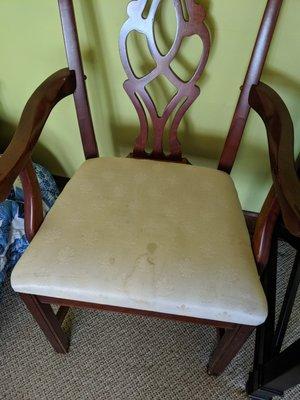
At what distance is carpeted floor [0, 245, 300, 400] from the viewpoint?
0.88 meters

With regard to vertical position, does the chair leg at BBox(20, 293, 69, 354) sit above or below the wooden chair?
below

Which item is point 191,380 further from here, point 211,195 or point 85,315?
point 211,195

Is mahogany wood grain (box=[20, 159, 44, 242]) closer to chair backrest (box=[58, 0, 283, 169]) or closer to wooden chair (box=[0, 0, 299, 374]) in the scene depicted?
wooden chair (box=[0, 0, 299, 374])

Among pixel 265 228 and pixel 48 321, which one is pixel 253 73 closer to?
pixel 265 228

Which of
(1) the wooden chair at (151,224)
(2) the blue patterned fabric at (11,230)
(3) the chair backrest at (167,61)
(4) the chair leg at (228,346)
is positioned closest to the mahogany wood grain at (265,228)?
(1) the wooden chair at (151,224)

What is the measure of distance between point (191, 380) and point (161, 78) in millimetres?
914

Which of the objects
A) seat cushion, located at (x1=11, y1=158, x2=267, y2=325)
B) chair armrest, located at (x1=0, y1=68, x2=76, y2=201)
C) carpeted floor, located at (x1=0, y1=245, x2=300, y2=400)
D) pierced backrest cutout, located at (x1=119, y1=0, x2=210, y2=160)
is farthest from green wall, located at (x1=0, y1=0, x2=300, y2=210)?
carpeted floor, located at (x1=0, y1=245, x2=300, y2=400)

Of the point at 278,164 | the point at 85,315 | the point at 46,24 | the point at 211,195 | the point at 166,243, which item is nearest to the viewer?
the point at 278,164

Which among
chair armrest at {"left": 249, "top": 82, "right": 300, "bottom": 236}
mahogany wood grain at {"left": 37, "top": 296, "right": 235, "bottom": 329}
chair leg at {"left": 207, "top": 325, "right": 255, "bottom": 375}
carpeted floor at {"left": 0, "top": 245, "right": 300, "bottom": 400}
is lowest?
carpeted floor at {"left": 0, "top": 245, "right": 300, "bottom": 400}

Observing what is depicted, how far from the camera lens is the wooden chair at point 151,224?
0.59 m

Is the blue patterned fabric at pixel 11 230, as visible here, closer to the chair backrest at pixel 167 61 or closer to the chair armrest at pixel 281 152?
the chair backrest at pixel 167 61

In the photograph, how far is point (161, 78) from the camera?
916 millimetres

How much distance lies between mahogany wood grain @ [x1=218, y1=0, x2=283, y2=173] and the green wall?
94mm

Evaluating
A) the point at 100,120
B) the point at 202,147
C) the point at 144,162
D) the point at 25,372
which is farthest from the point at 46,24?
the point at 25,372
